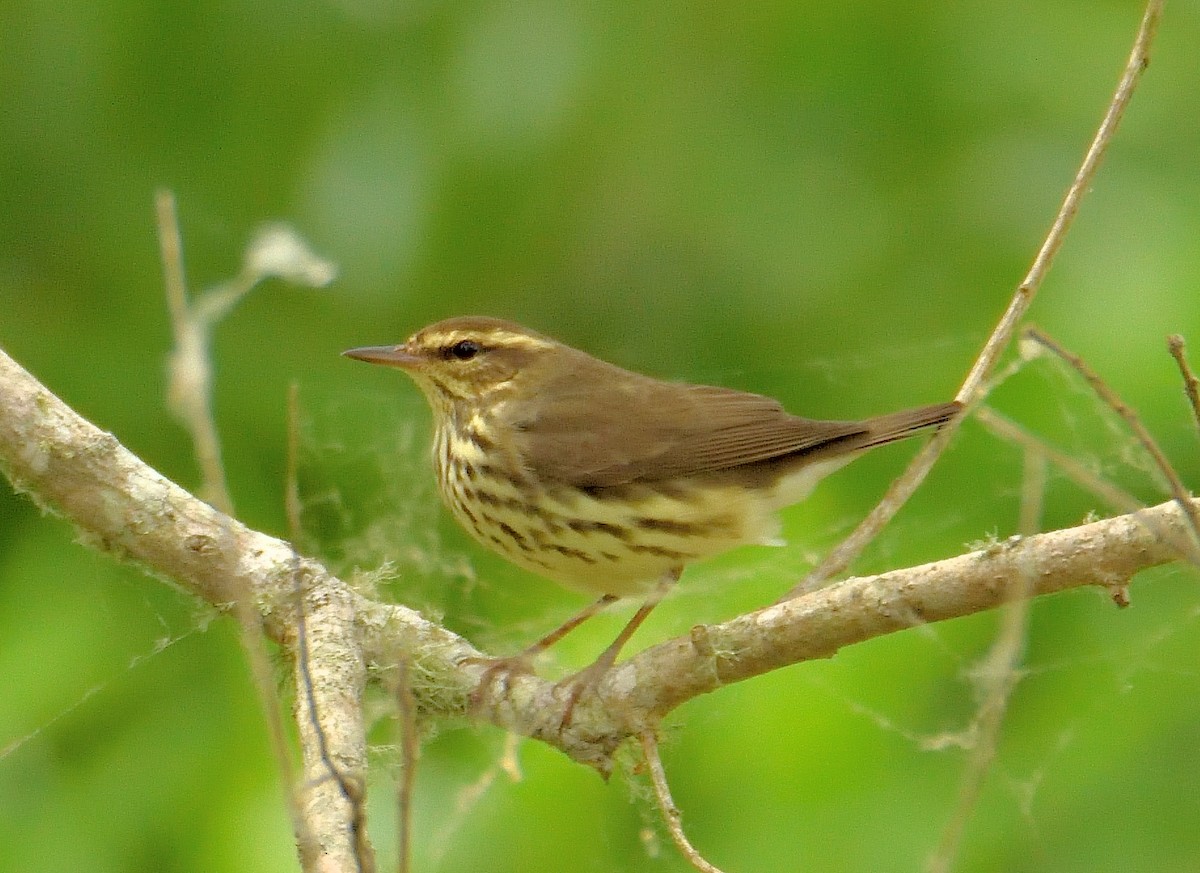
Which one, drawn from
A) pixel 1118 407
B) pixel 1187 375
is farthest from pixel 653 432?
pixel 1118 407

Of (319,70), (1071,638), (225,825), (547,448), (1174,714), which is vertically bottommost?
(1174,714)

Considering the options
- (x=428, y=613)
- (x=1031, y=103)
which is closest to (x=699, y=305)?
(x=1031, y=103)

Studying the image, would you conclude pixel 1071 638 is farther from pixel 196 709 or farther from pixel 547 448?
pixel 196 709

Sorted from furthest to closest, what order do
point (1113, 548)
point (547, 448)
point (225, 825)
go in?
point (547, 448) < point (225, 825) < point (1113, 548)

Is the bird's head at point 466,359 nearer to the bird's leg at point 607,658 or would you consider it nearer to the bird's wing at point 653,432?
the bird's wing at point 653,432

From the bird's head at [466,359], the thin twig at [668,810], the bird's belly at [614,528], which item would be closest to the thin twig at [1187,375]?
the thin twig at [668,810]

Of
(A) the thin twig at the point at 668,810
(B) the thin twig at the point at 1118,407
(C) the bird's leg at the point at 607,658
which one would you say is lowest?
(A) the thin twig at the point at 668,810
